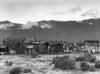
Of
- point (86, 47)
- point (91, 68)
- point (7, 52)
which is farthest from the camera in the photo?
point (86, 47)

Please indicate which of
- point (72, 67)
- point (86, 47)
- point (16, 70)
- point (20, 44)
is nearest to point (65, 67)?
point (72, 67)

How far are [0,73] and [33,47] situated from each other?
231ft

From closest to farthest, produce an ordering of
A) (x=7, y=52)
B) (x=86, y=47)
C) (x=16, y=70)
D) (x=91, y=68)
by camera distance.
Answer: (x=16, y=70), (x=91, y=68), (x=7, y=52), (x=86, y=47)

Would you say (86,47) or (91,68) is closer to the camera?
(91,68)

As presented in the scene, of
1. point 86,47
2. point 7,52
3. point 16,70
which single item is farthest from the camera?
point 86,47

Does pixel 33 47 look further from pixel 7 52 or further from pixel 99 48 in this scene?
pixel 99 48

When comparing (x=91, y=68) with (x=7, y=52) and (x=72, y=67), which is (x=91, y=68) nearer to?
(x=72, y=67)

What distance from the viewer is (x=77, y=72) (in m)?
36.0

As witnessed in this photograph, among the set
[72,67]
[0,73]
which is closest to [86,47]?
[72,67]

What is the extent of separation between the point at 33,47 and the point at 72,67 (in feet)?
219

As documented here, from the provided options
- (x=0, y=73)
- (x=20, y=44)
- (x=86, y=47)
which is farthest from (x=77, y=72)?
(x=86, y=47)

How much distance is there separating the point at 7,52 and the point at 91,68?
2600 inches

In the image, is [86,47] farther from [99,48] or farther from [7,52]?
[7,52]

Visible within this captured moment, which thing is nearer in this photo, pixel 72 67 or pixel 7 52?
pixel 72 67
